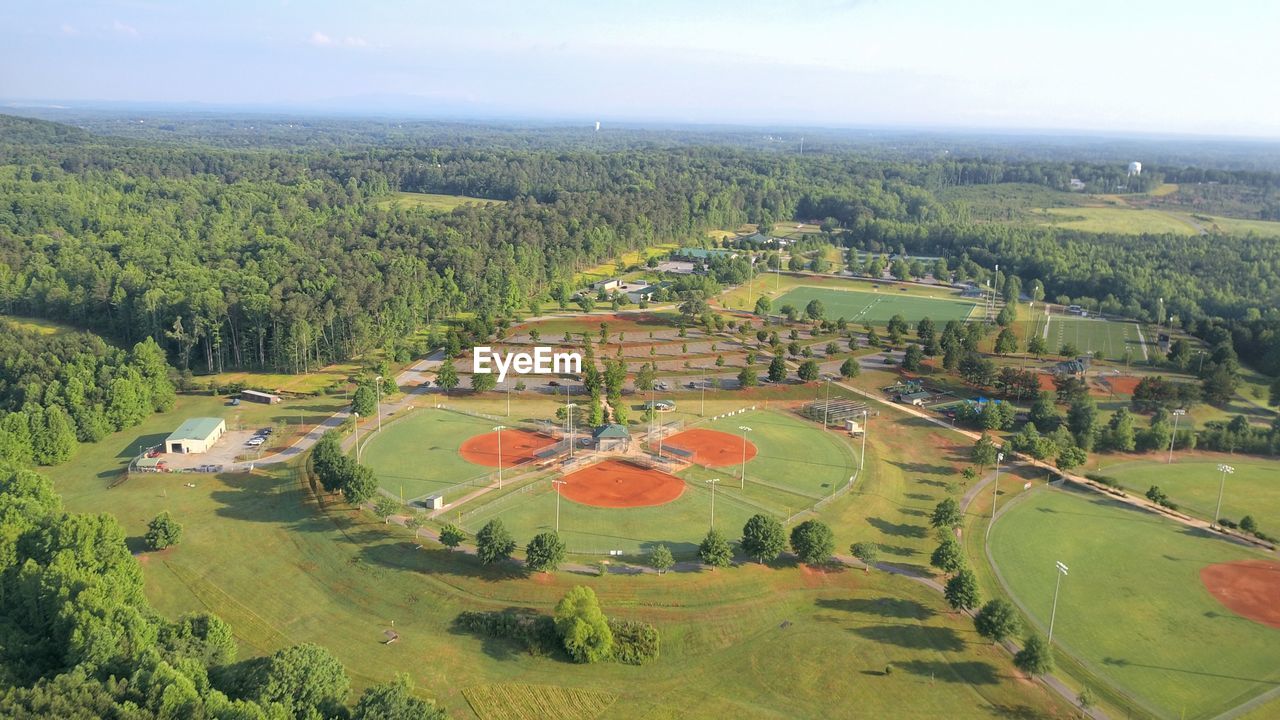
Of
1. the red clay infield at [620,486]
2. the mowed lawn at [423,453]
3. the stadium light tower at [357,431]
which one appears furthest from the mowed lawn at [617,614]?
the red clay infield at [620,486]

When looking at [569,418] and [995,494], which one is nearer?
[995,494]

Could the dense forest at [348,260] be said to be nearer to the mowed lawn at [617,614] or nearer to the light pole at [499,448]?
the light pole at [499,448]

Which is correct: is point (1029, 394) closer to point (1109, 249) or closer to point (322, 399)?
point (322, 399)

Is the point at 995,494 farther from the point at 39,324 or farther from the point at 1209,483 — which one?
the point at 39,324

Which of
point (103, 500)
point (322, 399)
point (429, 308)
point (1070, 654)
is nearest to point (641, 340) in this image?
point (429, 308)

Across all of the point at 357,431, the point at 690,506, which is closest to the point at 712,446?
the point at 690,506

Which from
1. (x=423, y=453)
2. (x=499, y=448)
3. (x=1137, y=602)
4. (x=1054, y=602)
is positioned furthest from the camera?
(x=499, y=448)
